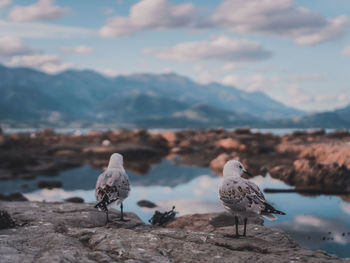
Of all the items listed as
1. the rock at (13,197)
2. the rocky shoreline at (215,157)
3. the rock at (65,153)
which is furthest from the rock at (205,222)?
the rock at (65,153)

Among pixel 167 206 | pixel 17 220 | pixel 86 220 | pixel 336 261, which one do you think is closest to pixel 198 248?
pixel 336 261

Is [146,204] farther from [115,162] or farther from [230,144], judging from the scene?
[230,144]

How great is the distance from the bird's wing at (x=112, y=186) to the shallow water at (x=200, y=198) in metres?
7.65

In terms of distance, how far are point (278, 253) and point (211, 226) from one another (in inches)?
248

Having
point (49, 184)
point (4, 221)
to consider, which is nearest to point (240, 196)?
point (4, 221)

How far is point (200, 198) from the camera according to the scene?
23.5 metres

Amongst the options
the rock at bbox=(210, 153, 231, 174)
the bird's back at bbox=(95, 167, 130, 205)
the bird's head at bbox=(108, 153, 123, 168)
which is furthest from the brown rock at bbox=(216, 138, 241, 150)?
the bird's back at bbox=(95, 167, 130, 205)

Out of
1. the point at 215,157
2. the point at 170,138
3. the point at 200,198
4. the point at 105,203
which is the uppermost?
the point at 170,138

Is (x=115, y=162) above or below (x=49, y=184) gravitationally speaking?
above

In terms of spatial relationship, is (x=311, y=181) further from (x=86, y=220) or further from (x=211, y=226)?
(x=86, y=220)

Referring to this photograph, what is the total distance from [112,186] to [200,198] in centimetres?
1414

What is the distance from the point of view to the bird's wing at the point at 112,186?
1004 centimetres

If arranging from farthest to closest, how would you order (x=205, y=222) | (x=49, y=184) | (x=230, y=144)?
(x=230, y=144) < (x=49, y=184) < (x=205, y=222)

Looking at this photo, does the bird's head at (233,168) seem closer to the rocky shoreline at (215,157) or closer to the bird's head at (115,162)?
the bird's head at (115,162)
